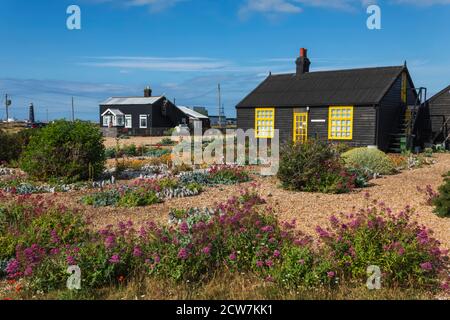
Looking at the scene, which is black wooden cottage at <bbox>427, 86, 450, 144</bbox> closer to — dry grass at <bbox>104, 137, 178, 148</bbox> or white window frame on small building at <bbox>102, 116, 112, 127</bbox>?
dry grass at <bbox>104, 137, 178, 148</bbox>

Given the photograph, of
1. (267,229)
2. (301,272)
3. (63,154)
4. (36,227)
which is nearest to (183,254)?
(267,229)

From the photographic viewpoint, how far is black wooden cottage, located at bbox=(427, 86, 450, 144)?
24.7 meters

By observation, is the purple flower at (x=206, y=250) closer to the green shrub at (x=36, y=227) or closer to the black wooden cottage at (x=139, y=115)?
the green shrub at (x=36, y=227)

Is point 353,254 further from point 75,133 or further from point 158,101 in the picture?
point 158,101

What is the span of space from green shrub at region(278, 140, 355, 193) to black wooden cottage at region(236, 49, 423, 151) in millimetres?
10719

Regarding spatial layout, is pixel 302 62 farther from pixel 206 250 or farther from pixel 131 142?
pixel 206 250

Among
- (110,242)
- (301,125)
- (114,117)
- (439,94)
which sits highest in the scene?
(439,94)

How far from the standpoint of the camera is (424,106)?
2525 centimetres

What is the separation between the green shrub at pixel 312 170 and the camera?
33.7ft

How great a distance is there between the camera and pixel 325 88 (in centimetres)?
2403

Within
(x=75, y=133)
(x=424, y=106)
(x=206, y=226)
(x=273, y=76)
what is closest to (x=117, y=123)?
(x=273, y=76)

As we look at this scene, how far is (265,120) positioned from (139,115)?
2367 centimetres

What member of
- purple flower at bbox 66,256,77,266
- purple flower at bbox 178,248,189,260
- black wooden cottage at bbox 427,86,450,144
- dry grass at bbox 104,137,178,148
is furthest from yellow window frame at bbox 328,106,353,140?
purple flower at bbox 66,256,77,266
